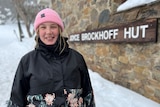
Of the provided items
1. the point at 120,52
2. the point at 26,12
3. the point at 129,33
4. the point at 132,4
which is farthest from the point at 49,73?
the point at 26,12

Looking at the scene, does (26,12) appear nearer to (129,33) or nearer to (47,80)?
(129,33)

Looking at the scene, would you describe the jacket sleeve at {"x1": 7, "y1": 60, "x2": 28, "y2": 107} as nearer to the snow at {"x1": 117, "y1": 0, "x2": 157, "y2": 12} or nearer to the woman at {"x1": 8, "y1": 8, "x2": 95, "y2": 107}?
the woman at {"x1": 8, "y1": 8, "x2": 95, "y2": 107}

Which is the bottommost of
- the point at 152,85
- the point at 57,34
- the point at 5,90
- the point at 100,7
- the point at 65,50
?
the point at 5,90

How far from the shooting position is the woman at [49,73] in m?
1.60

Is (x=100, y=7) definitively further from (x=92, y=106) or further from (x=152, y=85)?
(x=92, y=106)

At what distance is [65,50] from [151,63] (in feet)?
5.70

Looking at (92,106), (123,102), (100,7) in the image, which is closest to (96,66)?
(100,7)

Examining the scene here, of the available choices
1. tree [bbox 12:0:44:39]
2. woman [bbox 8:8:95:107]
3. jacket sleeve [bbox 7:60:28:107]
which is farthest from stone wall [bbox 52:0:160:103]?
tree [bbox 12:0:44:39]

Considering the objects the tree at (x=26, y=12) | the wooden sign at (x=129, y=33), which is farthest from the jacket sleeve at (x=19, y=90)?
the tree at (x=26, y=12)

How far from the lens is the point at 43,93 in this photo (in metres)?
1.61

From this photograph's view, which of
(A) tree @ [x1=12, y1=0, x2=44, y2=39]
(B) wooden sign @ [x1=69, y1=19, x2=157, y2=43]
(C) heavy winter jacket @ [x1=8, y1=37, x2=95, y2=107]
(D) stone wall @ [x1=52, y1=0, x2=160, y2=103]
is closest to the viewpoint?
(C) heavy winter jacket @ [x1=8, y1=37, x2=95, y2=107]

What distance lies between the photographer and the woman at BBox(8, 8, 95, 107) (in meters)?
1.60

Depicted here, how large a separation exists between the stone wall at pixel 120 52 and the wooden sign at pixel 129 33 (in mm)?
91

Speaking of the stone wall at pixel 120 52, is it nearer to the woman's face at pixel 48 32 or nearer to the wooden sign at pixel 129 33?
the wooden sign at pixel 129 33
